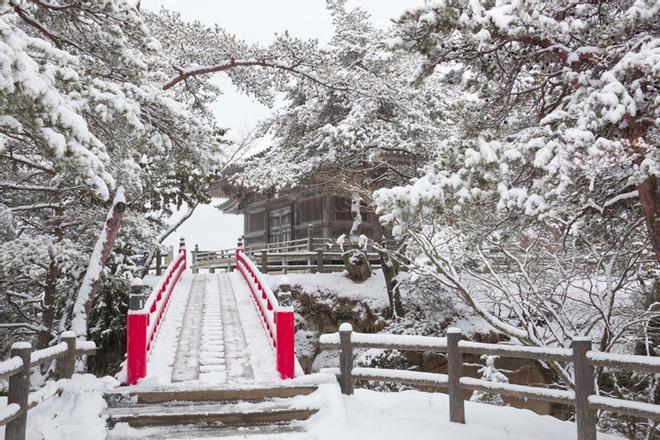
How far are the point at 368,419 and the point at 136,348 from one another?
3.80 meters

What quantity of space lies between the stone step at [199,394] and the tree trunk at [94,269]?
547cm

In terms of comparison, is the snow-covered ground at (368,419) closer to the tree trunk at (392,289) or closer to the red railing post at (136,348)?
the red railing post at (136,348)

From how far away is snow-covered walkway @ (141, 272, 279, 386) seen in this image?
842 cm

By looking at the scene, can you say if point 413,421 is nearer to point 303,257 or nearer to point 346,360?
point 346,360

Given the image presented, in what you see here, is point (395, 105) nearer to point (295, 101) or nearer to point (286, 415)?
point (295, 101)

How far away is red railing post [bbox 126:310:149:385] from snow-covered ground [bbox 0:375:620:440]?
0.55 m

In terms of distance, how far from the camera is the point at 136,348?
319 inches

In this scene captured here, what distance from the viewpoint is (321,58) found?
13508 millimetres

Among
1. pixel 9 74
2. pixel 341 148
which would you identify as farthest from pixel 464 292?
pixel 341 148

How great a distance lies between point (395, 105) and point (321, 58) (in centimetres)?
473

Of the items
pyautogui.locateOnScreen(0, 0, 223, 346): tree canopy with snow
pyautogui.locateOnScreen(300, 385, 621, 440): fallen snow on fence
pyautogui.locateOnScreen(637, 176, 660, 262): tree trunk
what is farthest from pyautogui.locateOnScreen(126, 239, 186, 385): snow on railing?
pyautogui.locateOnScreen(637, 176, 660, 262): tree trunk

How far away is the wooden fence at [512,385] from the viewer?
5.29 m

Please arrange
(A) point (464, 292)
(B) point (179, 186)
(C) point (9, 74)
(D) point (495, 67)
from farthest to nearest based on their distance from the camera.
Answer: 1. (B) point (179, 186)
2. (A) point (464, 292)
3. (D) point (495, 67)
4. (C) point (9, 74)

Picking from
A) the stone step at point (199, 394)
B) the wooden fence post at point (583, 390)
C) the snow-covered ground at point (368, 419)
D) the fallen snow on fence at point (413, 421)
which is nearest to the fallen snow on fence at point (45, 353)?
the snow-covered ground at point (368, 419)
